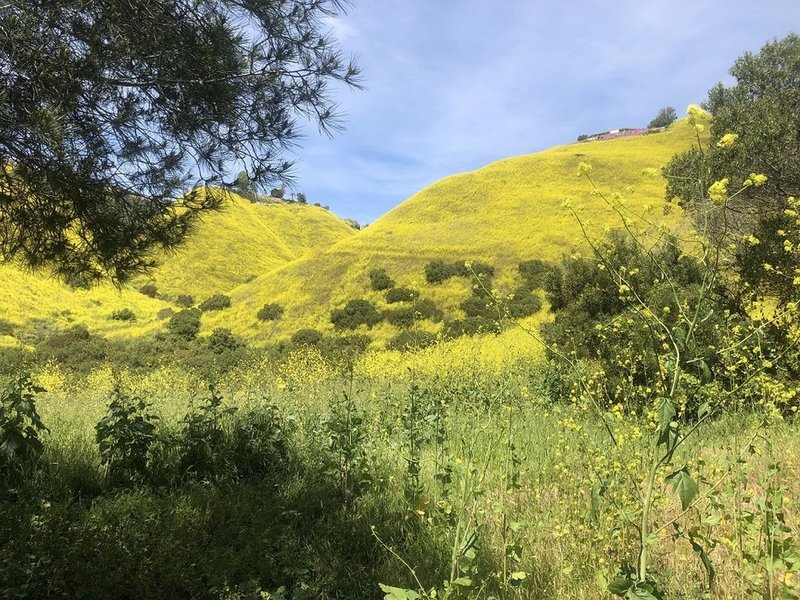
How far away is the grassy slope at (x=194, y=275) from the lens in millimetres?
26531

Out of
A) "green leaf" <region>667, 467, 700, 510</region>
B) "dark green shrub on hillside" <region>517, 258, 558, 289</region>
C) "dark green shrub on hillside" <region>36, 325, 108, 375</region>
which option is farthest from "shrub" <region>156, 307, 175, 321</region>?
"green leaf" <region>667, 467, 700, 510</region>

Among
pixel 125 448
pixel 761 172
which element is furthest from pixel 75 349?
pixel 761 172

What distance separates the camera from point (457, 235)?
1378 inches

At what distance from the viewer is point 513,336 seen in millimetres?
13258

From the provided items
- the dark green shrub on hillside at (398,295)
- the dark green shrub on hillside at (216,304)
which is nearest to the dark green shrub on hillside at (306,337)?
the dark green shrub on hillside at (398,295)

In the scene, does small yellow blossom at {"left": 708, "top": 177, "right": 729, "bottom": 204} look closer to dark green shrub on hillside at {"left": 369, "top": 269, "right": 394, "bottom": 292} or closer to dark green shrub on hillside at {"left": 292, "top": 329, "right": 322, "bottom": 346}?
dark green shrub on hillside at {"left": 292, "top": 329, "right": 322, "bottom": 346}

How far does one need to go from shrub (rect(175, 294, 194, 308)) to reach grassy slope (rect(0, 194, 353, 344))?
588 millimetres

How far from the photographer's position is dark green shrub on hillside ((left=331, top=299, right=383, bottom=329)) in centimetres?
2483

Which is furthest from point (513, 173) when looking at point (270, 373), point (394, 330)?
point (270, 373)

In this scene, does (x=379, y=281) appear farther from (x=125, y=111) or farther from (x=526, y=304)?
(x=125, y=111)

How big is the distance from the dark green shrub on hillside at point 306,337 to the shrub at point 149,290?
58.9 feet

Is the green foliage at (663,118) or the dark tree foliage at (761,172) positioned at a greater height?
the green foliage at (663,118)

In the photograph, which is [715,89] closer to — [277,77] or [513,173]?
[277,77]

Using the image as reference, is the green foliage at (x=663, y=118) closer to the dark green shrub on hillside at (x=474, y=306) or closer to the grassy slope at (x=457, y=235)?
the grassy slope at (x=457, y=235)
